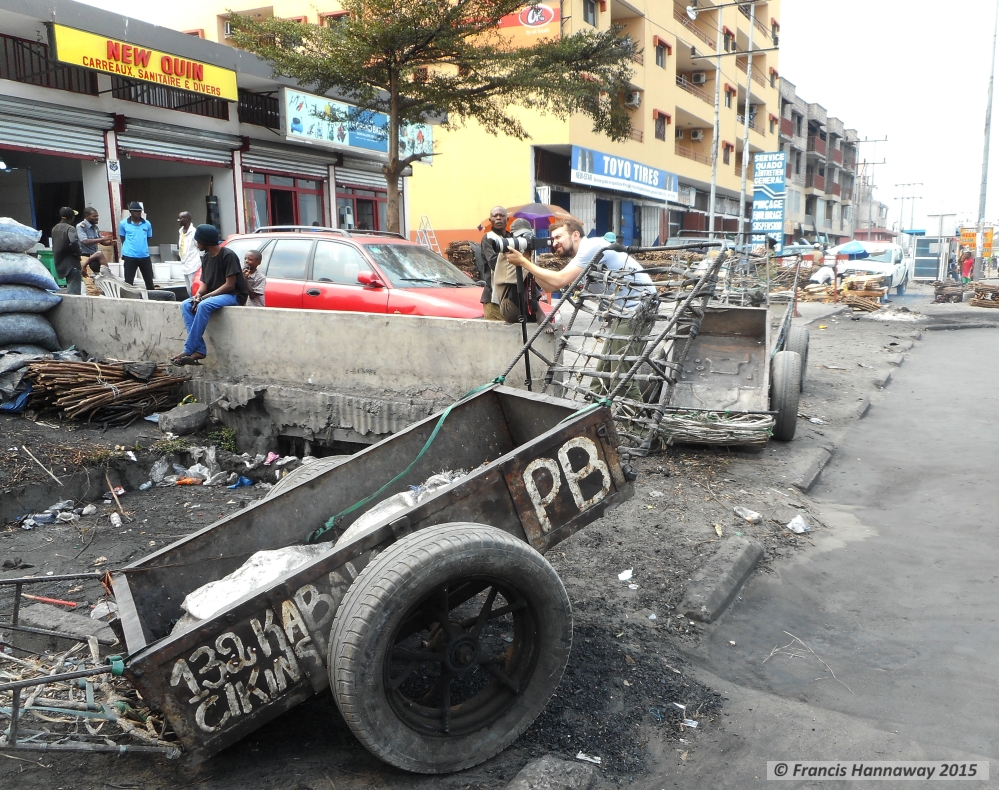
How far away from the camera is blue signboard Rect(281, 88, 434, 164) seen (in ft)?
57.5

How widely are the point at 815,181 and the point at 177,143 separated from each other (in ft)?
193

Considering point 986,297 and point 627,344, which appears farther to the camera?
point 986,297

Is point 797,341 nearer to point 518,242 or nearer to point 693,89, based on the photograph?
point 518,242

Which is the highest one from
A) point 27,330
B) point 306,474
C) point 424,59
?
point 424,59

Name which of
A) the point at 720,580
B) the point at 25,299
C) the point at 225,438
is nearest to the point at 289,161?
the point at 25,299

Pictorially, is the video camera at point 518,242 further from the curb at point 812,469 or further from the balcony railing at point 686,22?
the balcony railing at point 686,22

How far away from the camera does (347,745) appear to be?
9.19ft

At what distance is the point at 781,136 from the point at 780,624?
56.8 m

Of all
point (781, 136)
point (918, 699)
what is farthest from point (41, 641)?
point (781, 136)

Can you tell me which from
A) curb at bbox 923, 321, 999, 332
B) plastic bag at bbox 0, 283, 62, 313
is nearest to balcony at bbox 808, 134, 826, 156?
curb at bbox 923, 321, 999, 332

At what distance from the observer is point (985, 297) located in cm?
2355

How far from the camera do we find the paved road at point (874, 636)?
2893 mm

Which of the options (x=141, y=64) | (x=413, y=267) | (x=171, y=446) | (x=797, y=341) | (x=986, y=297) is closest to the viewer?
(x=171, y=446)

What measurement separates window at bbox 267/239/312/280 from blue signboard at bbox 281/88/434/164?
8.61 metres
